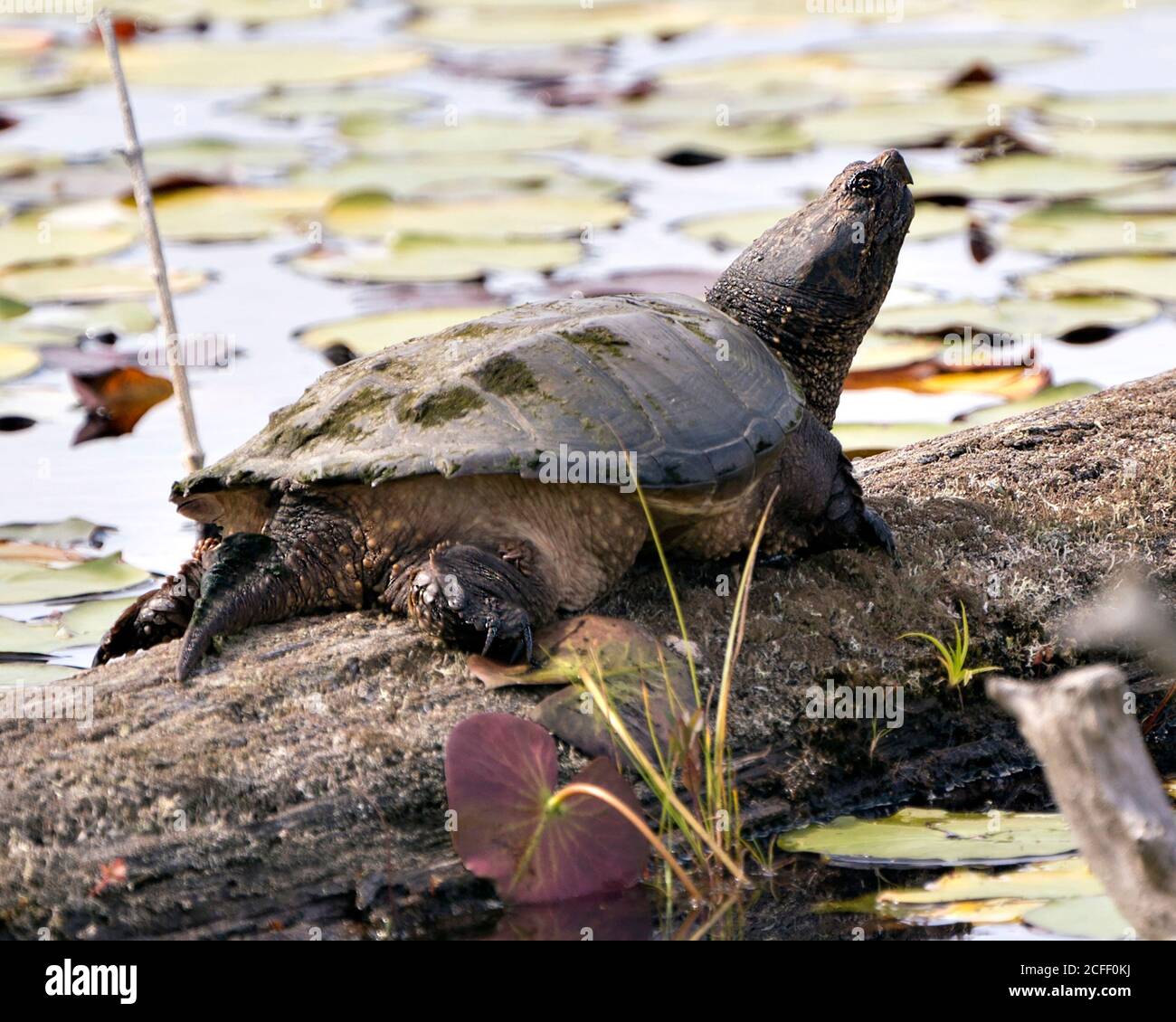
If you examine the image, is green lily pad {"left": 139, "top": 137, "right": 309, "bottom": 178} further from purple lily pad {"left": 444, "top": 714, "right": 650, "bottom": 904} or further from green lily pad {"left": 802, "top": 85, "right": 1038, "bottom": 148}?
purple lily pad {"left": 444, "top": 714, "right": 650, "bottom": 904}

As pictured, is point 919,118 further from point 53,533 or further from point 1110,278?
point 53,533

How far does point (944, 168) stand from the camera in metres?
7.68

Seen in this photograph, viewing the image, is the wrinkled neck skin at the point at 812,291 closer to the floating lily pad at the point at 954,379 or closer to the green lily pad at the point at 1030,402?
the green lily pad at the point at 1030,402

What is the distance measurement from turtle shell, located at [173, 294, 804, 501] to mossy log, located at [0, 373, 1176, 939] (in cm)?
32

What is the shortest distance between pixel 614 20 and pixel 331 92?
7.94ft

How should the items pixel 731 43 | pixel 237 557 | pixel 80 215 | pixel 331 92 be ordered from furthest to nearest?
pixel 731 43
pixel 331 92
pixel 80 215
pixel 237 557

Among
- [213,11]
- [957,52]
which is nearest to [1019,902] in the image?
[957,52]

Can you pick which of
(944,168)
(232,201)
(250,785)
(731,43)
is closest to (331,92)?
(232,201)

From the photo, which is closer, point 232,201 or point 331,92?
point 232,201

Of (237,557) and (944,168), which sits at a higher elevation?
(944,168)

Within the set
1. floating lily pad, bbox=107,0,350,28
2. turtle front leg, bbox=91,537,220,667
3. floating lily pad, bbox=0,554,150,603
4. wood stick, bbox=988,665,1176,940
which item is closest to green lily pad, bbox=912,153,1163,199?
floating lily pad, bbox=0,554,150,603

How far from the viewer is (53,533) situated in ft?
15.2
